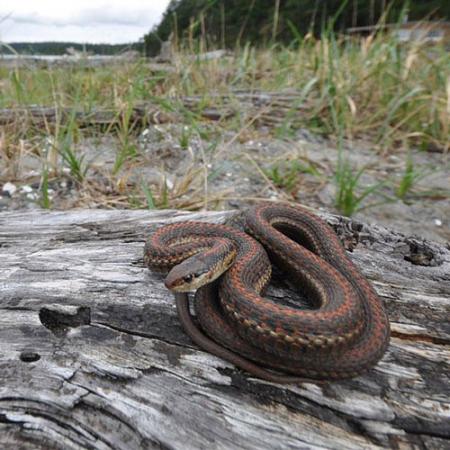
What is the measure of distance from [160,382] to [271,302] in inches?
25.7

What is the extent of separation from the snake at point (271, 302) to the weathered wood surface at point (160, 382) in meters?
0.08

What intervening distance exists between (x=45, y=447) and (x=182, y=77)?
6.85m

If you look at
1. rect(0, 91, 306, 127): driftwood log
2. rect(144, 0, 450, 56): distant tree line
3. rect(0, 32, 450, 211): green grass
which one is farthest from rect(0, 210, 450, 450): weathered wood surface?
rect(144, 0, 450, 56): distant tree line

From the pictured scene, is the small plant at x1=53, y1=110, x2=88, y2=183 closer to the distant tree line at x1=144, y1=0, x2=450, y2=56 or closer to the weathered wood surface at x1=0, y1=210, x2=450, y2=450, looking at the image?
the weathered wood surface at x1=0, y1=210, x2=450, y2=450

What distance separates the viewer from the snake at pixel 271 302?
206cm

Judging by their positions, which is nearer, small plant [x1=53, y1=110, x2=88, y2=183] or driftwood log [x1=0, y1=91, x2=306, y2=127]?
small plant [x1=53, y1=110, x2=88, y2=183]

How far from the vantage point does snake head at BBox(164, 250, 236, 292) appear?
2.33 metres

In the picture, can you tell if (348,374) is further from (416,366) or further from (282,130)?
(282,130)

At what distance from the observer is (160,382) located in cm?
199

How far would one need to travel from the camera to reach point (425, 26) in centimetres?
752

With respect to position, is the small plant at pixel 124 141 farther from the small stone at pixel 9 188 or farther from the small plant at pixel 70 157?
the small stone at pixel 9 188

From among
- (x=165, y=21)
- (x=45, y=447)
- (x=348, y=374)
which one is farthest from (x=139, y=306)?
(x=165, y=21)

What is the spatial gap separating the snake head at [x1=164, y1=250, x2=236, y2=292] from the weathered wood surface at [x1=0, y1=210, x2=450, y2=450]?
0.18 meters

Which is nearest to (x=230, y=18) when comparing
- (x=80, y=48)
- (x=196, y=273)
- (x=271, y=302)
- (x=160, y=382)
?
(x=80, y=48)
